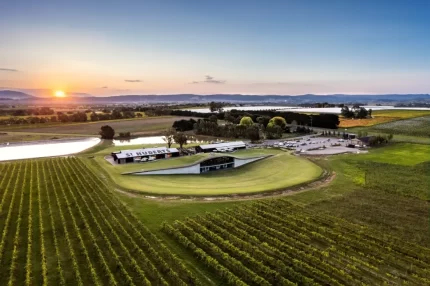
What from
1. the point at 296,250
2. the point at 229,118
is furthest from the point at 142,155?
the point at 229,118

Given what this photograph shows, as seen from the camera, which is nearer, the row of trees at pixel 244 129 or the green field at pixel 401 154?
the green field at pixel 401 154

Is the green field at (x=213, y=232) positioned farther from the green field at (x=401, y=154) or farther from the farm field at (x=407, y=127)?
the farm field at (x=407, y=127)

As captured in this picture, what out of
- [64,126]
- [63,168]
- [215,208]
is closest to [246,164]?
[215,208]

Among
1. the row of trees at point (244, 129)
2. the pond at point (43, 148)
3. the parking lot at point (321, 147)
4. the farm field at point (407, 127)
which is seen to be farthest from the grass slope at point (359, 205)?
the farm field at point (407, 127)

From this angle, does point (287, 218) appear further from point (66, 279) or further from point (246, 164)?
point (246, 164)

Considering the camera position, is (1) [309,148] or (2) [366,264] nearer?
(2) [366,264]

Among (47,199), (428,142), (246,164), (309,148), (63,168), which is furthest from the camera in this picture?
(428,142)

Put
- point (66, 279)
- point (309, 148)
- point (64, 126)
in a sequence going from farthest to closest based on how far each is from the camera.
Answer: point (64, 126), point (309, 148), point (66, 279)
